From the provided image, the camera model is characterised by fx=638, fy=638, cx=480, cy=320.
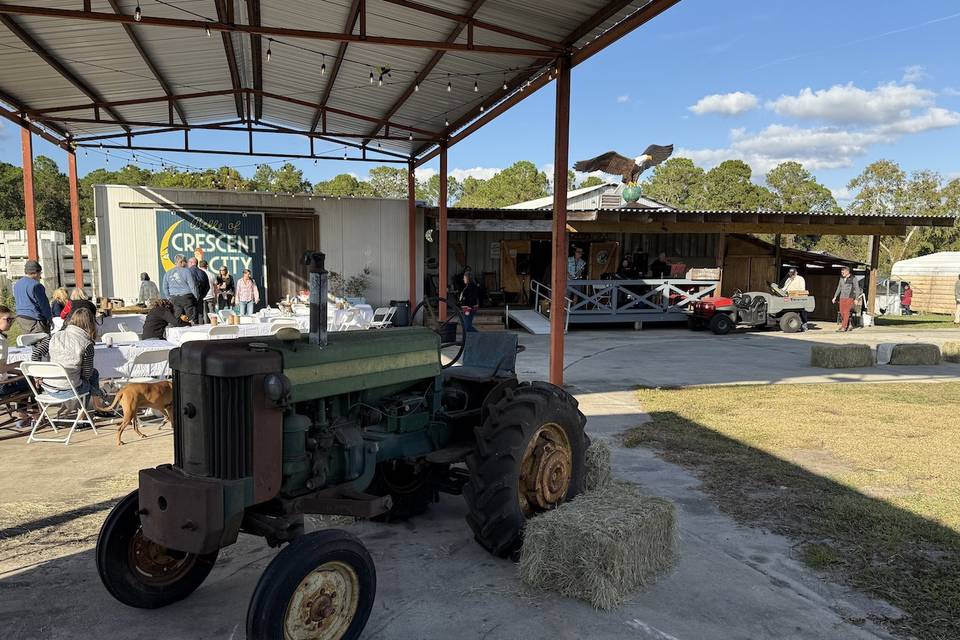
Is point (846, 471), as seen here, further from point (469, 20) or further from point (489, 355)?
point (469, 20)

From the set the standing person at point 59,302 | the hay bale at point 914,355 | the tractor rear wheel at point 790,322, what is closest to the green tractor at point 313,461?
the standing person at point 59,302

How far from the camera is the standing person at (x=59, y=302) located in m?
8.02

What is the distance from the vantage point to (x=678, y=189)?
52.8 metres

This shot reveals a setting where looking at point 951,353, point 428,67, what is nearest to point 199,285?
point 428,67

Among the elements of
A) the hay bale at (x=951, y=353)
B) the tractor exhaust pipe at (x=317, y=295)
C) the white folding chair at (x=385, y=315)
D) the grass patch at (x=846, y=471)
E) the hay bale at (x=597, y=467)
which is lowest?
the grass patch at (x=846, y=471)

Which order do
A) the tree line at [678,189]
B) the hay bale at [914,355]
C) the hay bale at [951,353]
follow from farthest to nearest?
the tree line at [678,189] → the hay bale at [951,353] → the hay bale at [914,355]

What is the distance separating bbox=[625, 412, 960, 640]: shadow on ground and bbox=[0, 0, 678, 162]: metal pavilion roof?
3988mm

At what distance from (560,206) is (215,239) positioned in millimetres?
11107

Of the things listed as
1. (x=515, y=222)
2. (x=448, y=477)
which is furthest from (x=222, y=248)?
(x=448, y=477)

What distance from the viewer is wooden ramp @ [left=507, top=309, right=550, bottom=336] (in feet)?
47.8

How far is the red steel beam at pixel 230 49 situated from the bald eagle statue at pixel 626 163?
28.4ft

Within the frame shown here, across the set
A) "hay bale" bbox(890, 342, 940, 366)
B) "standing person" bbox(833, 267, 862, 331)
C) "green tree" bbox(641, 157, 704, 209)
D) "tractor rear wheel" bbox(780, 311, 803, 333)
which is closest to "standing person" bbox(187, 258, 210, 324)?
"hay bale" bbox(890, 342, 940, 366)

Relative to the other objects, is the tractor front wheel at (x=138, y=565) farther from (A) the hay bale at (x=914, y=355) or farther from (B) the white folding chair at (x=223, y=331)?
(A) the hay bale at (x=914, y=355)

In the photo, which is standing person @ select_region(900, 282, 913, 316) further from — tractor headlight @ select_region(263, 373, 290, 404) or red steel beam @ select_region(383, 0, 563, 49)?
tractor headlight @ select_region(263, 373, 290, 404)
